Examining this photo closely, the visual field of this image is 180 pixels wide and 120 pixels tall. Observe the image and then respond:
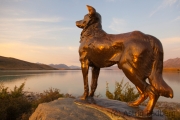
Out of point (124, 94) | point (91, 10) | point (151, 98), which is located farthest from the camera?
point (124, 94)

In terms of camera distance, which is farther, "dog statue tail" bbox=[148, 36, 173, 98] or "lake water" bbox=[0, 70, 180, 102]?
"lake water" bbox=[0, 70, 180, 102]

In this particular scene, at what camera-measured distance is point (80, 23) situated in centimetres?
431

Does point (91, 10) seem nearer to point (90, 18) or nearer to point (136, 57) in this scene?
point (90, 18)

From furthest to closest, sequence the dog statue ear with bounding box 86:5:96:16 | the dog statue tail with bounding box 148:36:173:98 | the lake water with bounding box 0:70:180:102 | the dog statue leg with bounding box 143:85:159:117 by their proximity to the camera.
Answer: the lake water with bounding box 0:70:180:102 < the dog statue ear with bounding box 86:5:96:16 < the dog statue leg with bounding box 143:85:159:117 < the dog statue tail with bounding box 148:36:173:98

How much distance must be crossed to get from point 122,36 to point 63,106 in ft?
6.77

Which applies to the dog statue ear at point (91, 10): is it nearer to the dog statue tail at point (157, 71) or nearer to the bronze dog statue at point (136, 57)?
the bronze dog statue at point (136, 57)

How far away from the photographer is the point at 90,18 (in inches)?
161

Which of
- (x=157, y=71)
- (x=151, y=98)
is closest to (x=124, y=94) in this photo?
(x=151, y=98)

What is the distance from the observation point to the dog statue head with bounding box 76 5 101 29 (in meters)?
3.95

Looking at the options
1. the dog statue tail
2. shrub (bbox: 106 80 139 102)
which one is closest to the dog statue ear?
the dog statue tail

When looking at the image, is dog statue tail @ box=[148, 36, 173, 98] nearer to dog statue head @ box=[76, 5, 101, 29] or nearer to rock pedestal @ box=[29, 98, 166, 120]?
rock pedestal @ box=[29, 98, 166, 120]

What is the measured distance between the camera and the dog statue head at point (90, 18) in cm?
395

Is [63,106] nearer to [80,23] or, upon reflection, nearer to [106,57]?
[106,57]

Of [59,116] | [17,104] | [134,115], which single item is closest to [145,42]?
[134,115]
